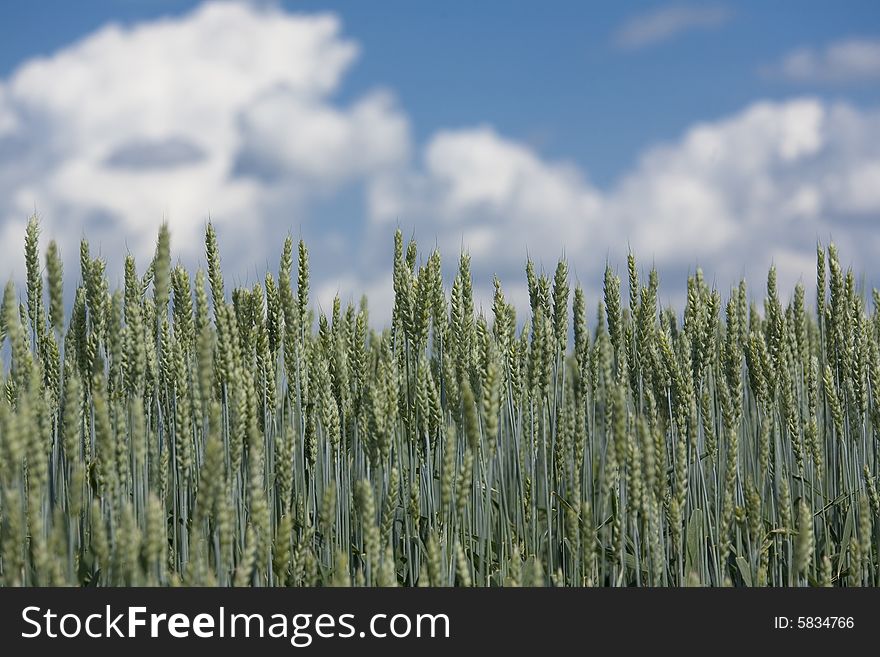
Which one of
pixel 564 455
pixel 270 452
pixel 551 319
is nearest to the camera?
pixel 564 455

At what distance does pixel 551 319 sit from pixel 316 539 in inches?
42.1

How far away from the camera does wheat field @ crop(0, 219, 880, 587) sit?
220cm

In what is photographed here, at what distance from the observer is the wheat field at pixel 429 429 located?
2197mm

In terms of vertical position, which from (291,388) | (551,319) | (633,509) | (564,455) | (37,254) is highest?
(37,254)

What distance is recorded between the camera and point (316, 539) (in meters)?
3.00

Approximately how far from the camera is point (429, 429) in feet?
9.67
